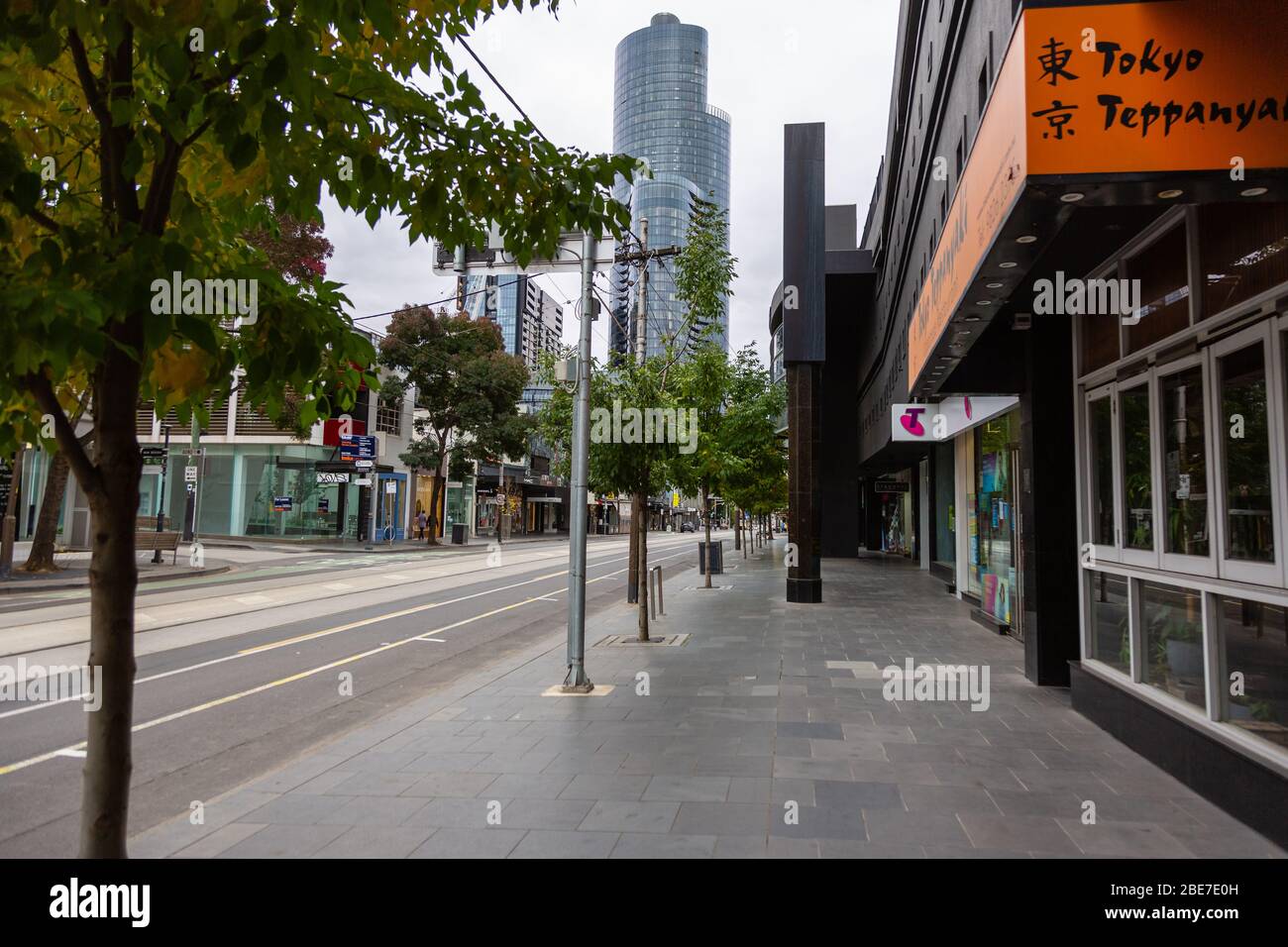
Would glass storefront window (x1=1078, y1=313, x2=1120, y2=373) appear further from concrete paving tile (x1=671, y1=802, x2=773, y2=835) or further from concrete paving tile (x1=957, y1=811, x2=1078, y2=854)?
concrete paving tile (x1=671, y1=802, x2=773, y2=835)

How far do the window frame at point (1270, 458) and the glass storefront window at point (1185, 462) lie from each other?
19cm

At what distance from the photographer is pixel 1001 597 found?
1248 centimetres

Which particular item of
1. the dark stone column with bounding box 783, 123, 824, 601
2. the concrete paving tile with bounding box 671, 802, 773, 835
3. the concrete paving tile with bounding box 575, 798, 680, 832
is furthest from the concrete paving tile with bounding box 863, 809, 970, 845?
the dark stone column with bounding box 783, 123, 824, 601

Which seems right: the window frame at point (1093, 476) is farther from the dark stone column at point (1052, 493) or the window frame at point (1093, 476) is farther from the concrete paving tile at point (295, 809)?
the concrete paving tile at point (295, 809)

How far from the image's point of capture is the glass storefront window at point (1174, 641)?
17.7 ft

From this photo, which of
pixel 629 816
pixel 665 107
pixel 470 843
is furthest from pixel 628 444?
pixel 665 107

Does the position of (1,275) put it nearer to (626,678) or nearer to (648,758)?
(648,758)

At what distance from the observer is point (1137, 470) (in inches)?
250

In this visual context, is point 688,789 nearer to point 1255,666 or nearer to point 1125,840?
point 1125,840

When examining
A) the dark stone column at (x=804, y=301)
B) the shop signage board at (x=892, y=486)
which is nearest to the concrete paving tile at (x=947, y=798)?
the dark stone column at (x=804, y=301)

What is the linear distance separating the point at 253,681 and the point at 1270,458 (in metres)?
9.66

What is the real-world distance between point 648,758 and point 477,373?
3805 centimetres

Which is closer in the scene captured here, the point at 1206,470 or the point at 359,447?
the point at 1206,470
